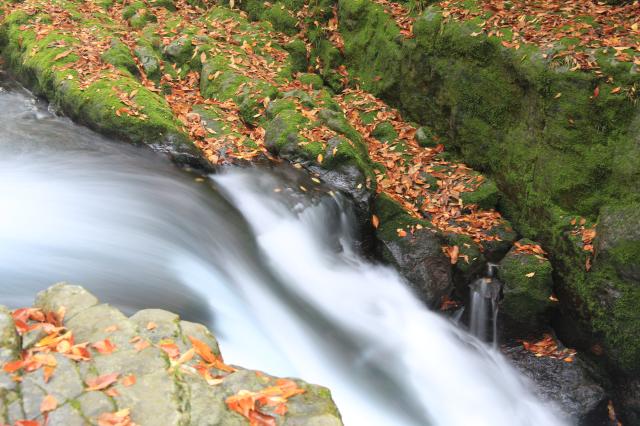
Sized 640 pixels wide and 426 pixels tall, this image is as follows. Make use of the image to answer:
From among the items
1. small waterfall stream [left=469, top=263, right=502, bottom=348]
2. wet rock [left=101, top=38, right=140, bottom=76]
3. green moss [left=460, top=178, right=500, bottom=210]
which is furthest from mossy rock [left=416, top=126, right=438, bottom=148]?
wet rock [left=101, top=38, right=140, bottom=76]

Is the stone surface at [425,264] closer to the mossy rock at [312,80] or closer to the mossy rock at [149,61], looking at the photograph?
the mossy rock at [312,80]

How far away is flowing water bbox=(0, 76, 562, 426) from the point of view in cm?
500

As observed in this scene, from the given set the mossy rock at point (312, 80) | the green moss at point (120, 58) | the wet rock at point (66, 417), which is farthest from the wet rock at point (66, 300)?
the mossy rock at point (312, 80)

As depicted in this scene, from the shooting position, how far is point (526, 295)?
6.31m

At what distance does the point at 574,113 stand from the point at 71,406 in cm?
620

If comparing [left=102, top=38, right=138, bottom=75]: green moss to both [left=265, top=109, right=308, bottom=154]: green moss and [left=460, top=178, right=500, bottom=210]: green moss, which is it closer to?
[left=265, top=109, right=308, bottom=154]: green moss

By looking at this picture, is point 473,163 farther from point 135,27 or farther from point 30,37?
point 30,37

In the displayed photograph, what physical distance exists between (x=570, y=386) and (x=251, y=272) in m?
3.86

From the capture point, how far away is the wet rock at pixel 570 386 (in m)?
5.80

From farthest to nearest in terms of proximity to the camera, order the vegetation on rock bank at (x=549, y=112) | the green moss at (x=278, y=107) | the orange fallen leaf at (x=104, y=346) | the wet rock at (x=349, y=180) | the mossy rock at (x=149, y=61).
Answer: the mossy rock at (x=149, y=61) → the green moss at (x=278, y=107) → the wet rock at (x=349, y=180) → the vegetation on rock bank at (x=549, y=112) → the orange fallen leaf at (x=104, y=346)

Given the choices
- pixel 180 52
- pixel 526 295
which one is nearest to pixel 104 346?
pixel 526 295

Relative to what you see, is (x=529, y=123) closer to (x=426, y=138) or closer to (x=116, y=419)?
(x=426, y=138)

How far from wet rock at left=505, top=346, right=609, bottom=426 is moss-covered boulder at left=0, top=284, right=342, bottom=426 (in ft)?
12.7

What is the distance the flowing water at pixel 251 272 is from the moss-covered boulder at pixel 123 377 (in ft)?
3.96
